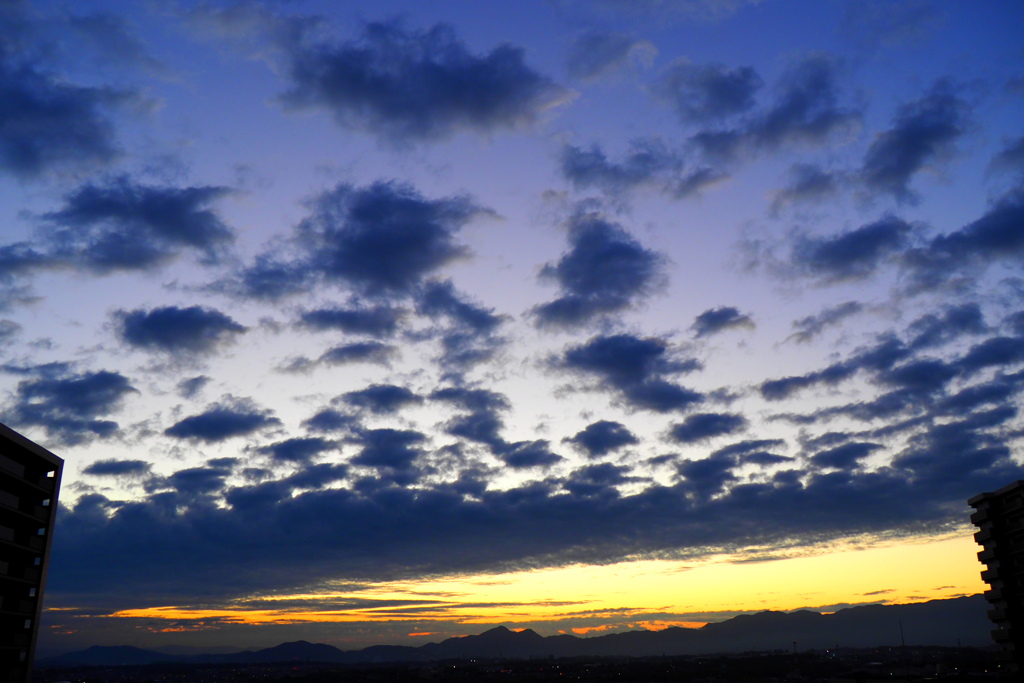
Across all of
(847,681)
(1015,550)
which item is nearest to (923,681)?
(847,681)

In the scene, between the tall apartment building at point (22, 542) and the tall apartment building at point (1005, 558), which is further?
the tall apartment building at point (1005, 558)

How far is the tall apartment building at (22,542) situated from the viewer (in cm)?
6731

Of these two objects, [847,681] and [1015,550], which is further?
[847,681]

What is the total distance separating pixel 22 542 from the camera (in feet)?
232

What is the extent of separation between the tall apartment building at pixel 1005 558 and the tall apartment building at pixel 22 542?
121m

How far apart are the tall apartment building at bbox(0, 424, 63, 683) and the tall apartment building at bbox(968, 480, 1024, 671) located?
120675mm

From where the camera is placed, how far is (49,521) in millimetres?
73188

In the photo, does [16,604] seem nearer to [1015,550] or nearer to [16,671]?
[16,671]

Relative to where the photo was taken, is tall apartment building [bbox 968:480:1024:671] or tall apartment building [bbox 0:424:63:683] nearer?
tall apartment building [bbox 0:424:63:683]

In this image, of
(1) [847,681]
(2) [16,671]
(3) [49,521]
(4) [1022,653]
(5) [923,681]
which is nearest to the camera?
(2) [16,671]

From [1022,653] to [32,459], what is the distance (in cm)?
12737

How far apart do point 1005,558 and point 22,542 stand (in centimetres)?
12444

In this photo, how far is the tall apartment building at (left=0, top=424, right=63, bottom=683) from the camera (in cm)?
6731

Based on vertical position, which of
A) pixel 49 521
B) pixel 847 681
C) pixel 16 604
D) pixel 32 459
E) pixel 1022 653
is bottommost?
pixel 847 681
